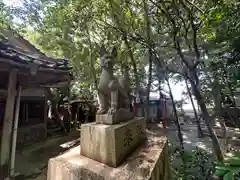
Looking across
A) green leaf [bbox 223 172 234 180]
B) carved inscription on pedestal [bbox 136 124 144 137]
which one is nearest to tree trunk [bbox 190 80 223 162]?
carved inscription on pedestal [bbox 136 124 144 137]

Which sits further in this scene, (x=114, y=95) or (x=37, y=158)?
(x=37, y=158)

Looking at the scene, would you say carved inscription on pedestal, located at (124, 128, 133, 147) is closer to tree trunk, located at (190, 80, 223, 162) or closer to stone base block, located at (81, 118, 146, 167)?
stone base block, located at (81, 118, 146, 167)

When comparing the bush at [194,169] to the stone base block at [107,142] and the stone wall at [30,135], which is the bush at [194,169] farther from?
the stone wall at [30,135]

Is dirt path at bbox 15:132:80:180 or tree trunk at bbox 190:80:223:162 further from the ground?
tree trunk at bbox 190:80:223:162

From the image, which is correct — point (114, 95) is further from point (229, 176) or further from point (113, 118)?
A: point (229, 176)

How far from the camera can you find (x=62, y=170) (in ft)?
7.38

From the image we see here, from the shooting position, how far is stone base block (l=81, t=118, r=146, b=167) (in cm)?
229

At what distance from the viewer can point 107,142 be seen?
91.6 inches

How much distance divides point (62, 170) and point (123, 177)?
0.81m

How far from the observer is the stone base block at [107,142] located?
2.29 meters

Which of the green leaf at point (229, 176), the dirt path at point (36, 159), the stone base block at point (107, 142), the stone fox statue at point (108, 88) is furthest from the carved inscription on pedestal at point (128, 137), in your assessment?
the dirt path at point (36, 159)

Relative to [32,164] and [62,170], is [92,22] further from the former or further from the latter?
[62,170]

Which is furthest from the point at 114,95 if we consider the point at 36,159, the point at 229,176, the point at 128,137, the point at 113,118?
the point at 36,159

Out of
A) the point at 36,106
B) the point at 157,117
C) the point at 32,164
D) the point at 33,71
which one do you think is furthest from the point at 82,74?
the point at 157,117
